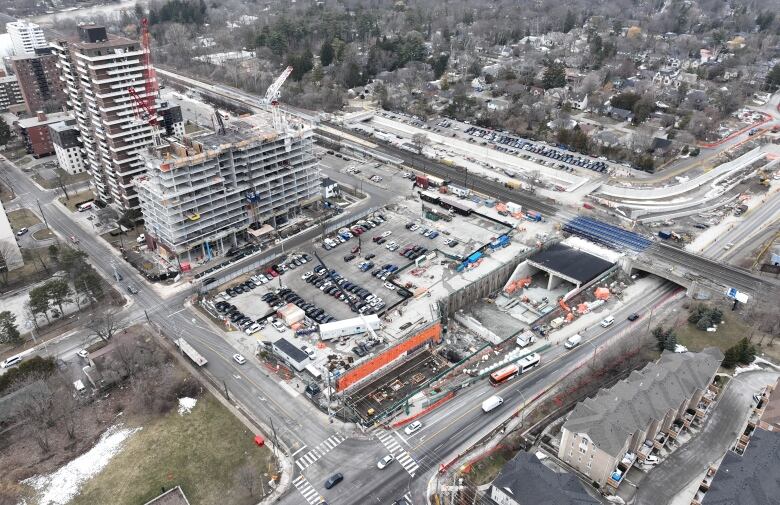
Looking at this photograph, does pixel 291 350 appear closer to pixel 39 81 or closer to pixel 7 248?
pixel 7 248

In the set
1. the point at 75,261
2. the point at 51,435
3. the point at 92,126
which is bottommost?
the point at 51,435

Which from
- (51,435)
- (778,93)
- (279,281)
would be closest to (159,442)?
(51,435)

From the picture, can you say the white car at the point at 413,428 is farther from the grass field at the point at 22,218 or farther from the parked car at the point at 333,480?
the grass field at the point at 22,218

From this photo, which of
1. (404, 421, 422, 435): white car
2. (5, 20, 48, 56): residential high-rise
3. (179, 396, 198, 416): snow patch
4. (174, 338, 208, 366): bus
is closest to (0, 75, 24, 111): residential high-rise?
(5, 20, 48, 56): residential high-rise

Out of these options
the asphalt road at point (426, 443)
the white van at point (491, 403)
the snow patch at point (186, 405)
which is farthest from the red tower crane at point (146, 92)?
the white van at point (491, 403)

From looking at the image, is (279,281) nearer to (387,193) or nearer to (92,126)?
(387,193)

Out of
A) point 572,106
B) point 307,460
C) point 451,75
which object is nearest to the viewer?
point 307,460

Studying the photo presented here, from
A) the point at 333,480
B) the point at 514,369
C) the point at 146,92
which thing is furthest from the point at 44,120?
the point at 514,369
